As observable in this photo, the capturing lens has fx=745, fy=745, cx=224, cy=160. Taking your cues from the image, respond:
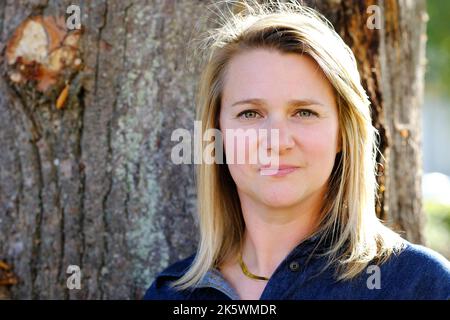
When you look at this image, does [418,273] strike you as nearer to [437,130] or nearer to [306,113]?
[306,113]

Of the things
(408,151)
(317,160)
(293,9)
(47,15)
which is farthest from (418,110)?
(47,15)

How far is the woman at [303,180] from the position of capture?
2.14m

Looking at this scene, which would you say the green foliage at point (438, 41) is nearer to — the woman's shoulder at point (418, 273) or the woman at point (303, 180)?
the woman at point (303, 180)

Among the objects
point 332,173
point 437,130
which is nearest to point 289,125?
point 332,173

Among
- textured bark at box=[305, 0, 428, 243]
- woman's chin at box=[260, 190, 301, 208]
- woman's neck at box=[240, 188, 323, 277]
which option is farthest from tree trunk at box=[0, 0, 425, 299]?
woman's chin at box=[260, 190, 301, 208]

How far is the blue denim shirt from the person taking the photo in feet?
6.78

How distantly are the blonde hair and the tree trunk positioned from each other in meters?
0.26

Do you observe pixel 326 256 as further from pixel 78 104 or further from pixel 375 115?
pixel 78 104

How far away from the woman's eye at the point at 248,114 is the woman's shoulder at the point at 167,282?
0.60 meters

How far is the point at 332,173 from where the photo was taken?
92.3 inches

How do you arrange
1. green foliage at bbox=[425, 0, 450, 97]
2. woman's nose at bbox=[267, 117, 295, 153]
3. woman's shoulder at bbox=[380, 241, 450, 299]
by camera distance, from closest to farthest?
woman's shoulder at bbox=[380, 241, 450, 299]
woman's nose at bbox=[267, 117, 295, 153]
green foliage at bbox=[425, 0, 450, 97]

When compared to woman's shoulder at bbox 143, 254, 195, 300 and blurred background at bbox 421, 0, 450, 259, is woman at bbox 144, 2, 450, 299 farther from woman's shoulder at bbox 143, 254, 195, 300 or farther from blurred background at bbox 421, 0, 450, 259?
blurred background at bbox 421, 0, 450, 259

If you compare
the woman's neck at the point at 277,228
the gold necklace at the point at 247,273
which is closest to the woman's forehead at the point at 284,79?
the woman's neck at the point at 277,228

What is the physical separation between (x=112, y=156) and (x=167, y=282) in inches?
21.6
